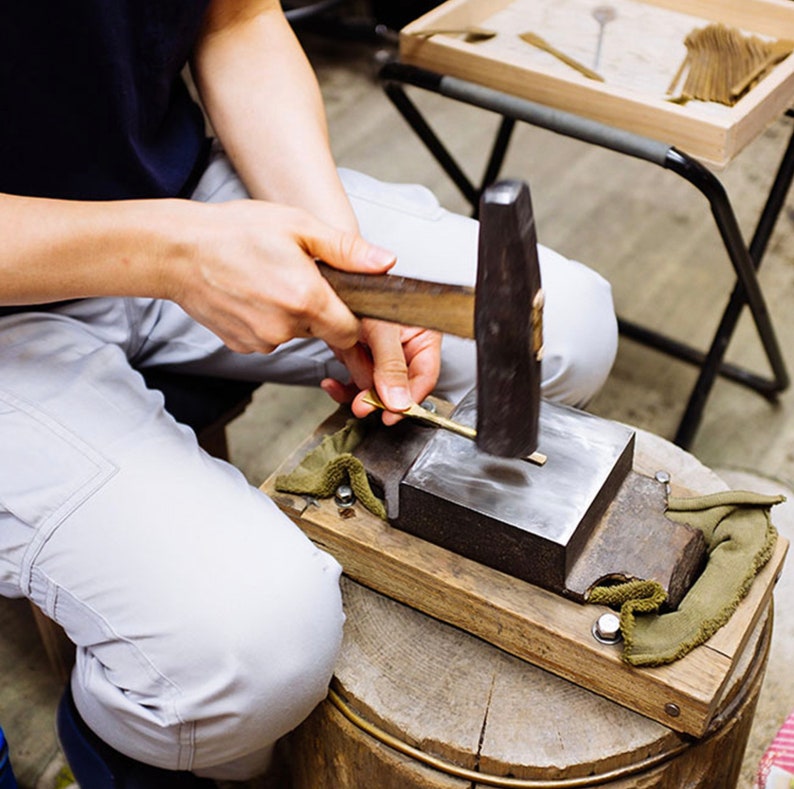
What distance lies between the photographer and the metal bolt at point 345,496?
107 centimetres

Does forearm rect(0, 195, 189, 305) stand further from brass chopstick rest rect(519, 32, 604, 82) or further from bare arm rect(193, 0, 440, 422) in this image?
brass chopstick rest rect(519, 32, 604, 82)

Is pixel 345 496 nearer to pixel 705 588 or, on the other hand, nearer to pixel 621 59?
pixel 705 588

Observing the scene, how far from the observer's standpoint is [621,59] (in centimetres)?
163

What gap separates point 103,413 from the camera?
1037 mm

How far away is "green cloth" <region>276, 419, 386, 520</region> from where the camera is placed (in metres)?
1.07

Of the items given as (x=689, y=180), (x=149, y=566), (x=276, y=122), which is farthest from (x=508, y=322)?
(x=689, y=180)

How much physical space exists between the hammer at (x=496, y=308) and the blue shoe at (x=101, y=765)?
0.57 m

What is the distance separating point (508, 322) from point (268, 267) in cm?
24

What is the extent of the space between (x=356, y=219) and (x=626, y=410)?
0.95 m

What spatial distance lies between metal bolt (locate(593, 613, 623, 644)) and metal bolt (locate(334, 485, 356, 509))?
0.29m

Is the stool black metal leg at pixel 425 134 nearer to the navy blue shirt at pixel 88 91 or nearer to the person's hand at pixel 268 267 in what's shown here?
the navy blue shirt at pixel 88 91

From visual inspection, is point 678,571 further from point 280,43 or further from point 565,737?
point 280,43

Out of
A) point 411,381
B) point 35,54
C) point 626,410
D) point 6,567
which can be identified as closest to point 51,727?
point 6,567

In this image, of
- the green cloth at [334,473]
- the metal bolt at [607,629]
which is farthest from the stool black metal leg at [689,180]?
the metal bolt at [607,629]
